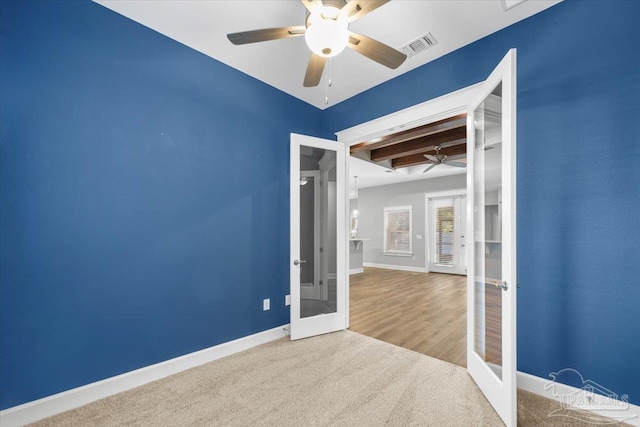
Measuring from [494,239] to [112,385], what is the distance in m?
3.12

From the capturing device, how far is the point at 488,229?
2.17m

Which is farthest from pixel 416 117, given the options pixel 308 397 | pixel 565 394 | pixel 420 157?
pixel 420 157

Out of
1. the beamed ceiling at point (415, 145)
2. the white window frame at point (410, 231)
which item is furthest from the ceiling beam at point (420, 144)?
the white window frame at point (410, 231)

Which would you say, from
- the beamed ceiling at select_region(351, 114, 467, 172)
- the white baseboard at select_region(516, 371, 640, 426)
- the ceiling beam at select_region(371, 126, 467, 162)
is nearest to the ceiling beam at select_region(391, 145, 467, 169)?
the beamed ceiling at select_region(351, 114, 467, 172)

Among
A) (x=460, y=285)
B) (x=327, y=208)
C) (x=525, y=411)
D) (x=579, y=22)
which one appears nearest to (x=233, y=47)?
(x=327, y=208)

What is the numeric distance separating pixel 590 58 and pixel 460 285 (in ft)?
17.5

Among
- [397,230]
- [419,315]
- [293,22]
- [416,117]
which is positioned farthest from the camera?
[397,230]

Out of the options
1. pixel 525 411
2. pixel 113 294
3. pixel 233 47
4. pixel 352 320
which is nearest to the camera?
pixel 525 411

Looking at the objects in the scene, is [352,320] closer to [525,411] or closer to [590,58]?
[525,411]

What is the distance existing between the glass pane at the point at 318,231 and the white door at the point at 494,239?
1.59m

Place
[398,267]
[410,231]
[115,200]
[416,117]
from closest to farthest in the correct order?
[115,200] < [416,117] < [410,231] < [398,267]

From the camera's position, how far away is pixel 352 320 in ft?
12.5

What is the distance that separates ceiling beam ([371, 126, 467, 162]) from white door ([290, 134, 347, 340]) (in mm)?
2192

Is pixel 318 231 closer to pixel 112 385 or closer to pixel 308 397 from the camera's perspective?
pixel 308 397
